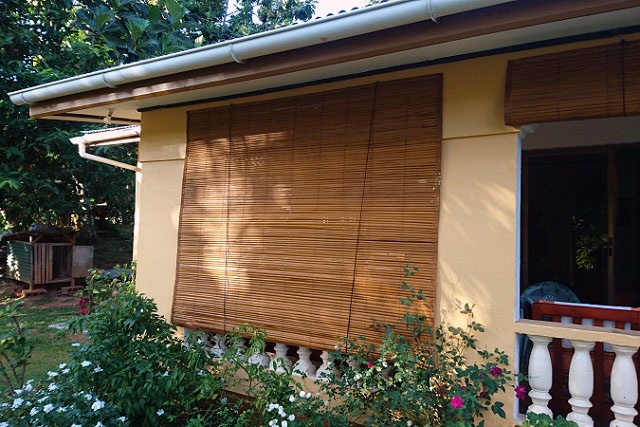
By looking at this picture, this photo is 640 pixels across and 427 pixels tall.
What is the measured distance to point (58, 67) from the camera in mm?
9219

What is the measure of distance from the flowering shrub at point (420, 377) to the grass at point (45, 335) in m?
2.45

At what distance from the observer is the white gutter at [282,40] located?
7.20 ft

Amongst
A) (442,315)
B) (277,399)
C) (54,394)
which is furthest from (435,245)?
(54,394)

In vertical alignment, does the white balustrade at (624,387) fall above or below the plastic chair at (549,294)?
below

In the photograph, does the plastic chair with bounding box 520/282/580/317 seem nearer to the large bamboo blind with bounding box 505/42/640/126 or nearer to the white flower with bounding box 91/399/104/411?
the large bamboo blind with bounding box 505/42/640/126

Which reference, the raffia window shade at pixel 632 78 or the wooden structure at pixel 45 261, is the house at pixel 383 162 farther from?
the wooden structure at pixel 45 261

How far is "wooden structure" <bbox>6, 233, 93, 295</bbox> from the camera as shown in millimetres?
9508

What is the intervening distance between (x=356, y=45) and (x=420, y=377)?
2.08 metres

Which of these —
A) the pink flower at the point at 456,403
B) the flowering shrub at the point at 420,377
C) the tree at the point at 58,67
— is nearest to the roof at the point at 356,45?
the flowering shrub at the point at 420,377

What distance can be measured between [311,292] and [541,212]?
345cm

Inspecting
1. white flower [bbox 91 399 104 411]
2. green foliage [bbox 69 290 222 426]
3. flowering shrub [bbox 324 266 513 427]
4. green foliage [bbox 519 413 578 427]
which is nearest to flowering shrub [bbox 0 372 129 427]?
white flower [bbox 91 399 104 411]

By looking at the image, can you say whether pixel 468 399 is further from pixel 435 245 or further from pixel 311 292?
pixel 311 292

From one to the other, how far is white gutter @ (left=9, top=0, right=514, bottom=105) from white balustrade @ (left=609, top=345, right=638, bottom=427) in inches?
80.1

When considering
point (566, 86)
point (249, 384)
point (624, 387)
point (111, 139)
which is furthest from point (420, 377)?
point (111, 139)
